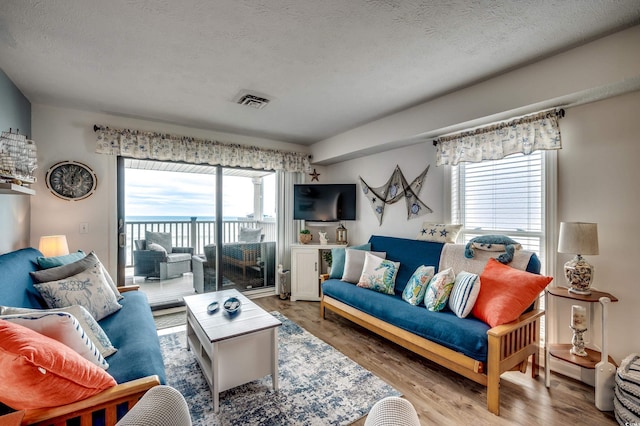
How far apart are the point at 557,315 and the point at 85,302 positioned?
3649mm

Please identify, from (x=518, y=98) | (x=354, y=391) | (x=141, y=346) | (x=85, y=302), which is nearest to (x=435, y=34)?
(x=518, y=98)

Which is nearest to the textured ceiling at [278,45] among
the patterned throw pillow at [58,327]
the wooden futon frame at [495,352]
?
the patterned throw pillow at [58,327]

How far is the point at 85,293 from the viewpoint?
200 cm

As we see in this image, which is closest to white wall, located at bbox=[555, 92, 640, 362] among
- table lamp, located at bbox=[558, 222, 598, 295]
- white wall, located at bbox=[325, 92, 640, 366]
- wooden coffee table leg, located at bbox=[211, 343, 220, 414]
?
white wall, located at bbox=[325, 92, 640, 366]

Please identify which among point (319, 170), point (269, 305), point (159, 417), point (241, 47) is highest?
point (241, 47)

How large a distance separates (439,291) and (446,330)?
0.37 metres

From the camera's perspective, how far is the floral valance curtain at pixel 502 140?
227 cm

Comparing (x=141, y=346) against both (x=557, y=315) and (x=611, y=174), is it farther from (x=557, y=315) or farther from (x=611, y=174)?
(x=611, y=174)

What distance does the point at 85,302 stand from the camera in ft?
6.50

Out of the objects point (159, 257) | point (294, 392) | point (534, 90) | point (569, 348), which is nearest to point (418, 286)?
point (569, 348)

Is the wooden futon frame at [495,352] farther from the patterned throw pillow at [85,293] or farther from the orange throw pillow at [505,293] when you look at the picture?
the patterned throw pillow at [85,293]

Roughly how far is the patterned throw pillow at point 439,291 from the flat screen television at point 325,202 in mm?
1922

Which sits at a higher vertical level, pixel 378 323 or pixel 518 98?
pixel 518 98

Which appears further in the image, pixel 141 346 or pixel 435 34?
pixel 435 34
